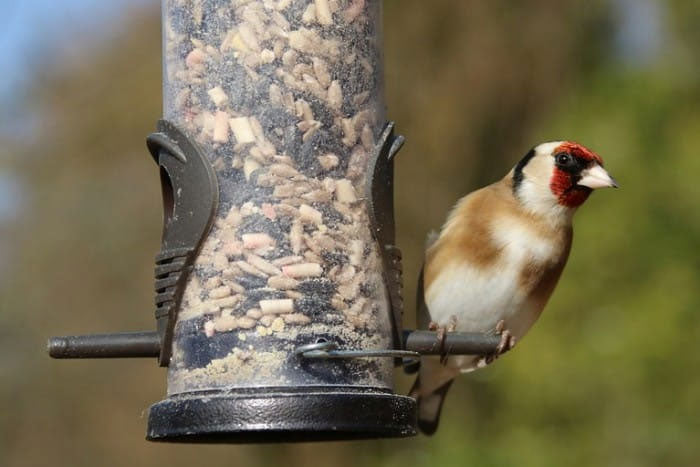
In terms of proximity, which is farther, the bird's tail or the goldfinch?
the bird's tail

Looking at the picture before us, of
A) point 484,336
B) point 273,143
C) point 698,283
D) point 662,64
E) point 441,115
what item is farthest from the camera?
point 441,115

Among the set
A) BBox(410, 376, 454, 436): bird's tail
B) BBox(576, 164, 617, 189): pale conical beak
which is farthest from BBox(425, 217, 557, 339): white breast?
BBox(410, 376, 454, 436): bird's tail

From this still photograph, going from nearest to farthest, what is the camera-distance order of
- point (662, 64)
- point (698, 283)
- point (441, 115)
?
1. point (698, 283)
2. point (662, 64)
3. point (441, 115)

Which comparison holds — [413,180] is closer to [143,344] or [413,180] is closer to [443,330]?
[443,330]

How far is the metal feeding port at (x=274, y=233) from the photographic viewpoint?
409 cm

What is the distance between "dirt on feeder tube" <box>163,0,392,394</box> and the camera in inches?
162

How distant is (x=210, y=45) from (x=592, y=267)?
5505 mm

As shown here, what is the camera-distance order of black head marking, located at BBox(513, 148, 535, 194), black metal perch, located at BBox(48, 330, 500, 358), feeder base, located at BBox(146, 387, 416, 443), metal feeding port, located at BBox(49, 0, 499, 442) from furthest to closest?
1. black head marking, located at BBox(513, 148, 535, 194)
2. black metal perch, located at BBox(48, 330, 500, 358)
3. metal feeding port, located at BBox(49, 0, 499, 442)
4. feeder base, located at BBox(146, 387, 416, 443)

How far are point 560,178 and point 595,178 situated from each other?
6.6 inches

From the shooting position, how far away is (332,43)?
4.38 m

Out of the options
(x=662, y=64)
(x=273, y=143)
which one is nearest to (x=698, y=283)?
(x=662, y=64)

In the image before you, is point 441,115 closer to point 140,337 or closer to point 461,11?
point 461,11

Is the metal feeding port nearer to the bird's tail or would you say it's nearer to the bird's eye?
the bird's eye

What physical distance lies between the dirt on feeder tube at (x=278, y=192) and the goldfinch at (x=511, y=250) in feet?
3.90
